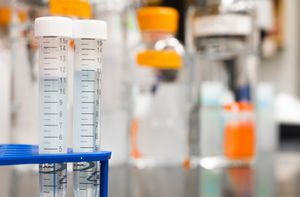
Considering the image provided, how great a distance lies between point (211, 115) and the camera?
120 centimetres

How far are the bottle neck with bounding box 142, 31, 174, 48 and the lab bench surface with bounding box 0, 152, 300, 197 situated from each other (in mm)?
244

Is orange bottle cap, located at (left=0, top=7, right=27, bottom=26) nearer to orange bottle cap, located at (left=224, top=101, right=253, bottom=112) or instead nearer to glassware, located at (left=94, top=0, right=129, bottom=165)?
glassware, located at (left=94, top=0, right=129, bottom=165)

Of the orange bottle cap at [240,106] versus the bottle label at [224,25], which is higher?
the bottle label at [224,25]

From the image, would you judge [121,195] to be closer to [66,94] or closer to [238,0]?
[66,94]

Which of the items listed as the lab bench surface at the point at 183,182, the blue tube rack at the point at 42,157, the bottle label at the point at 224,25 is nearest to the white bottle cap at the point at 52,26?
the blue tube rack at the point at 42,157

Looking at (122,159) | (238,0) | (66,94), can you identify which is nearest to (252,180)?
(122,159)

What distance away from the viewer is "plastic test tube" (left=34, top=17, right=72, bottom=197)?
1.52 ft

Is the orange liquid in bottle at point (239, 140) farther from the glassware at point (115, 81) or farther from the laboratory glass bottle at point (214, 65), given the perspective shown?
the glassware at point (115, 81)

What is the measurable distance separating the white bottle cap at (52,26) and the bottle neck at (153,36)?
48 centimetres

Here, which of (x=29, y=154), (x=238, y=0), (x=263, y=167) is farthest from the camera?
(x=263, y=167)

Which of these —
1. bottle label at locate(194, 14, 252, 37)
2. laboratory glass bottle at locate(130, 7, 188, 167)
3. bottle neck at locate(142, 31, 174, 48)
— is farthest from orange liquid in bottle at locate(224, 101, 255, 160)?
bottle neck at locate(142, 31, 174, 48)

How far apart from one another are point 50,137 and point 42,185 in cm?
5

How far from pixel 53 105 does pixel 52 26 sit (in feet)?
0.23

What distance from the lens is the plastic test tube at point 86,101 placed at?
474 millimetres
